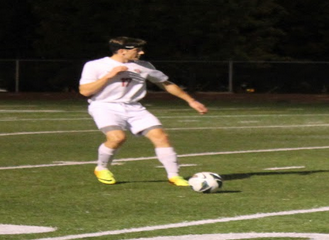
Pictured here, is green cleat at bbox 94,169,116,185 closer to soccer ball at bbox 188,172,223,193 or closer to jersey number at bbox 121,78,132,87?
jersey number at bbox 121,78,132,87

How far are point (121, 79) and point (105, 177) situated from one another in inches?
41.9

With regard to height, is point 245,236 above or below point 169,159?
above

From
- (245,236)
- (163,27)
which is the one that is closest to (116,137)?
(245,236)

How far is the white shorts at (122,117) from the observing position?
485 inches

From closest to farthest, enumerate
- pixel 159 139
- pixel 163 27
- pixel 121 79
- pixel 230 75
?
pixel 159 139
pixel 121 79
pixel 230 75
pixel 163 27

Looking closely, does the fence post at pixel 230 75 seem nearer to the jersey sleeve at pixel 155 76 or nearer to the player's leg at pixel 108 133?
the jersey sleeve at pixel 155 76

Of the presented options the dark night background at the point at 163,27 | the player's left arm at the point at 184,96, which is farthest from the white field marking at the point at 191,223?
the dark night background at the point at 163,27

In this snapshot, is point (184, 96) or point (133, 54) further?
point (184, 96)

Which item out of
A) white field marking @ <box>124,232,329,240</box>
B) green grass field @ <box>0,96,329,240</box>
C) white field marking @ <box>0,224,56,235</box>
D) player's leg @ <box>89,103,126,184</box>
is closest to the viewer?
white field marking @ <box>124,232,329,240</box>

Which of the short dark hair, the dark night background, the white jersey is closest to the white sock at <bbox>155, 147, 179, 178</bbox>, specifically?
the white jersey

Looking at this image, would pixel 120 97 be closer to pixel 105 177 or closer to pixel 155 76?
pixel 155 76

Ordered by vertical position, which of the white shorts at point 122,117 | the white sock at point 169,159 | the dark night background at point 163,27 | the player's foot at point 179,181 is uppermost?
the white shorts at point 122,117

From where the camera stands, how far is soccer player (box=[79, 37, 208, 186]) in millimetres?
12250

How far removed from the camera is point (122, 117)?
12383 mm
